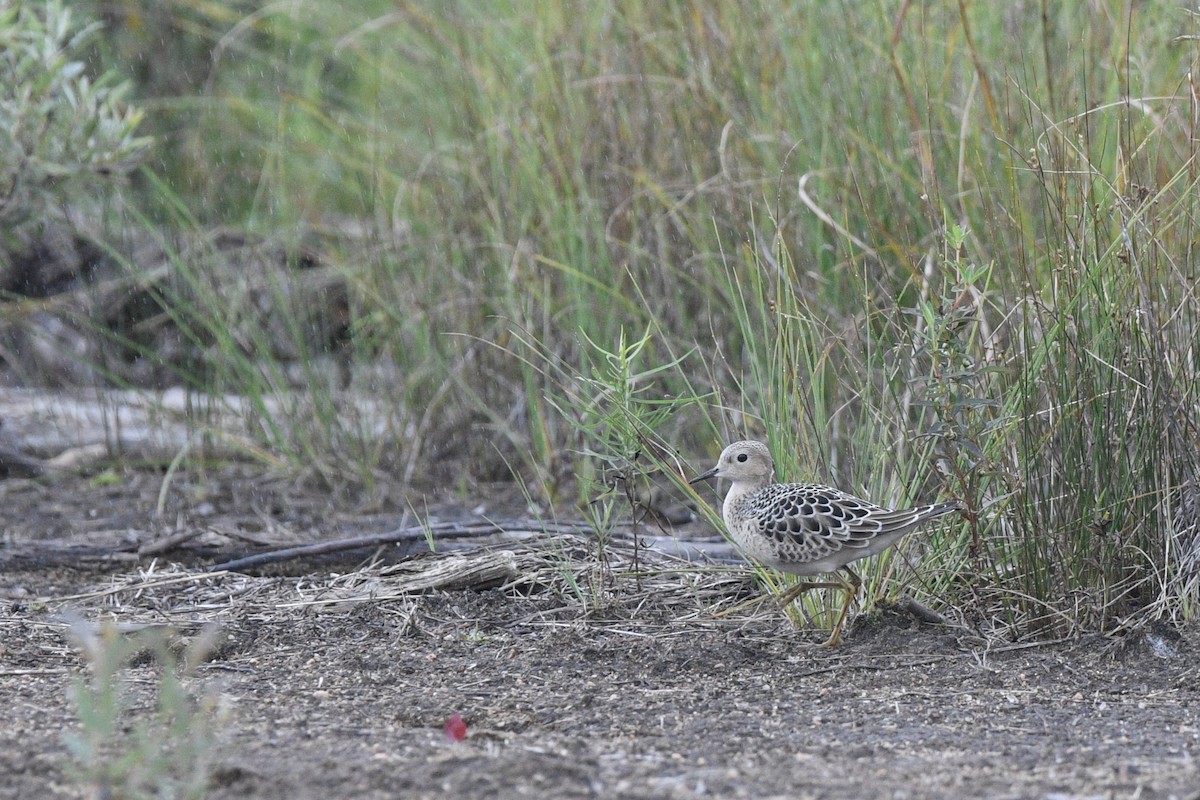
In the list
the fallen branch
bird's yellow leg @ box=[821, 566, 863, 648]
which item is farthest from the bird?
the fallen branch

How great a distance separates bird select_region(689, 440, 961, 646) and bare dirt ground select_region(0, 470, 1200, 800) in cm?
27

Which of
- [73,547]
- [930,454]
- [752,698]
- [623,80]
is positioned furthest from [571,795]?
[623,80]

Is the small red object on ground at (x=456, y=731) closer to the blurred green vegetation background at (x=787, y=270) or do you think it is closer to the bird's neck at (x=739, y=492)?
the blurred green vegetation background at (x=787, y=270)

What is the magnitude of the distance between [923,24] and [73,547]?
360 centimetres

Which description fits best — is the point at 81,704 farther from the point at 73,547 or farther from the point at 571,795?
the point at 73,547

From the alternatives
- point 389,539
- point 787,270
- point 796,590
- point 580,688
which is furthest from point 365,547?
point 787,270

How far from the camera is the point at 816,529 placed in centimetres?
342

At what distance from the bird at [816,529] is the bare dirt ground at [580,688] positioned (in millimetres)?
271

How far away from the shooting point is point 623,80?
18.2ft

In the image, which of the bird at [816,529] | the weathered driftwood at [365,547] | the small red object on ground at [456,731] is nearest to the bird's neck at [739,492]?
the bird at [816,529]

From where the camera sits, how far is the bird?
341 cm

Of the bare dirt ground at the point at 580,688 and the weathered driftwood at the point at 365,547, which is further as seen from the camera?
the weathered driftwood at the point at 365,547

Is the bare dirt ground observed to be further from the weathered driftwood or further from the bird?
the bird

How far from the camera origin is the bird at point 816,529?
11.2 ft
